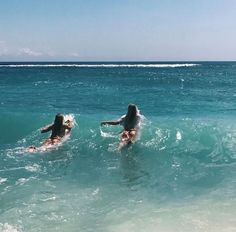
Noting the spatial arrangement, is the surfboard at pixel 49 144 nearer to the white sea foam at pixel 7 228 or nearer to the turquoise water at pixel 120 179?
the turquoise water at pixel 120 179

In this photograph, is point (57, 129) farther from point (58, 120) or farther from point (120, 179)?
point (120, 179)

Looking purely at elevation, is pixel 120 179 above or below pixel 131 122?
below

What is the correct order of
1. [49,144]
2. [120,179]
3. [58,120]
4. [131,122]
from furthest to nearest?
[131,122] → [58,120] → [49,144] → [120,179]

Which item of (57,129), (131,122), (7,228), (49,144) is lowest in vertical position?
(7,228)

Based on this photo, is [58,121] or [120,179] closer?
[120,179]

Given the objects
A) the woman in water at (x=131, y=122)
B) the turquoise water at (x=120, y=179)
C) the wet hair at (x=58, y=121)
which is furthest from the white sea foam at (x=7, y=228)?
the woman in water at (x=131, y=122)

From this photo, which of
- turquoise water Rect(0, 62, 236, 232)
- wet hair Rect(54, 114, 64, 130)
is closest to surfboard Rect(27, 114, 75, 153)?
turquoise water Rect(0, 62, 236, 232)

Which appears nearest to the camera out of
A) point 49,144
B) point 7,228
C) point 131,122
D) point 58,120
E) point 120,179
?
point 7,228

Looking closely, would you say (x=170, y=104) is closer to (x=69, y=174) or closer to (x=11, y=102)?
(x=11, y=102)

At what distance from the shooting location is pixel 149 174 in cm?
1314

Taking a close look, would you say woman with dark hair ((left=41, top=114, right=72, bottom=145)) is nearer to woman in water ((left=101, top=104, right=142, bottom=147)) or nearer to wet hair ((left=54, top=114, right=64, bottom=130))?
wet hair ((left=54, top=114, right=64, bottom=130))

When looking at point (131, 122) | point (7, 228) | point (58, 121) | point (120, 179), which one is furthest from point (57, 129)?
point (7, 228)

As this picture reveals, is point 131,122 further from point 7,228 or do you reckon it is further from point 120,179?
point 7,228

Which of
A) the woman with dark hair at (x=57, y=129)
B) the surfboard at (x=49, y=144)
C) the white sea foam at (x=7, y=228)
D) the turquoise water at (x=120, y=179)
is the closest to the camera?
the white sea foam at (x=7, y=228)
